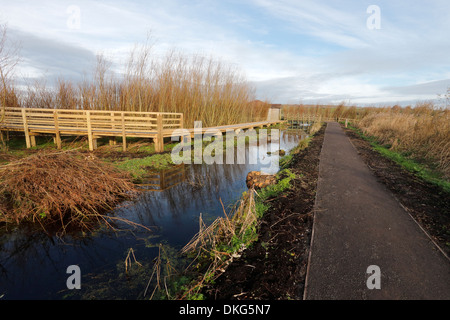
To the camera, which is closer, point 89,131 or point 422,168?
point 422,168

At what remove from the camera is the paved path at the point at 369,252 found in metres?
1.94

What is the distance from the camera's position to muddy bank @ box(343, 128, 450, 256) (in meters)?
2.93

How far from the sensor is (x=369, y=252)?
2438 mm

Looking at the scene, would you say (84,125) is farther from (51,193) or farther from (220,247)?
(220,247)

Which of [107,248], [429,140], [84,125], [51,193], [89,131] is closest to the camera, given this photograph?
[107,248]

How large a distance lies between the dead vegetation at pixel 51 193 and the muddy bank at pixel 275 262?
2595 mm

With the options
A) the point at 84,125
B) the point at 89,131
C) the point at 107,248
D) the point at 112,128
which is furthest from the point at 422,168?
the point at 84,125

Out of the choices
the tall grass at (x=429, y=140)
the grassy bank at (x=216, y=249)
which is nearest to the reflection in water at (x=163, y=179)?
the grassy bank at (x=216, y=249)

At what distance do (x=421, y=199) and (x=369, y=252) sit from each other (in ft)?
8.08

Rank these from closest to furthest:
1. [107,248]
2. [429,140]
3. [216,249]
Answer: [216,249], [107,248], [429,140]

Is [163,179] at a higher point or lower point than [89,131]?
lower

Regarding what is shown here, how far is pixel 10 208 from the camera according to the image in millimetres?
3752

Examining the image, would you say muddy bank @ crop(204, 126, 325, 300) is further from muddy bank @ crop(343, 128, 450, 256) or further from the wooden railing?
the wooden railing
